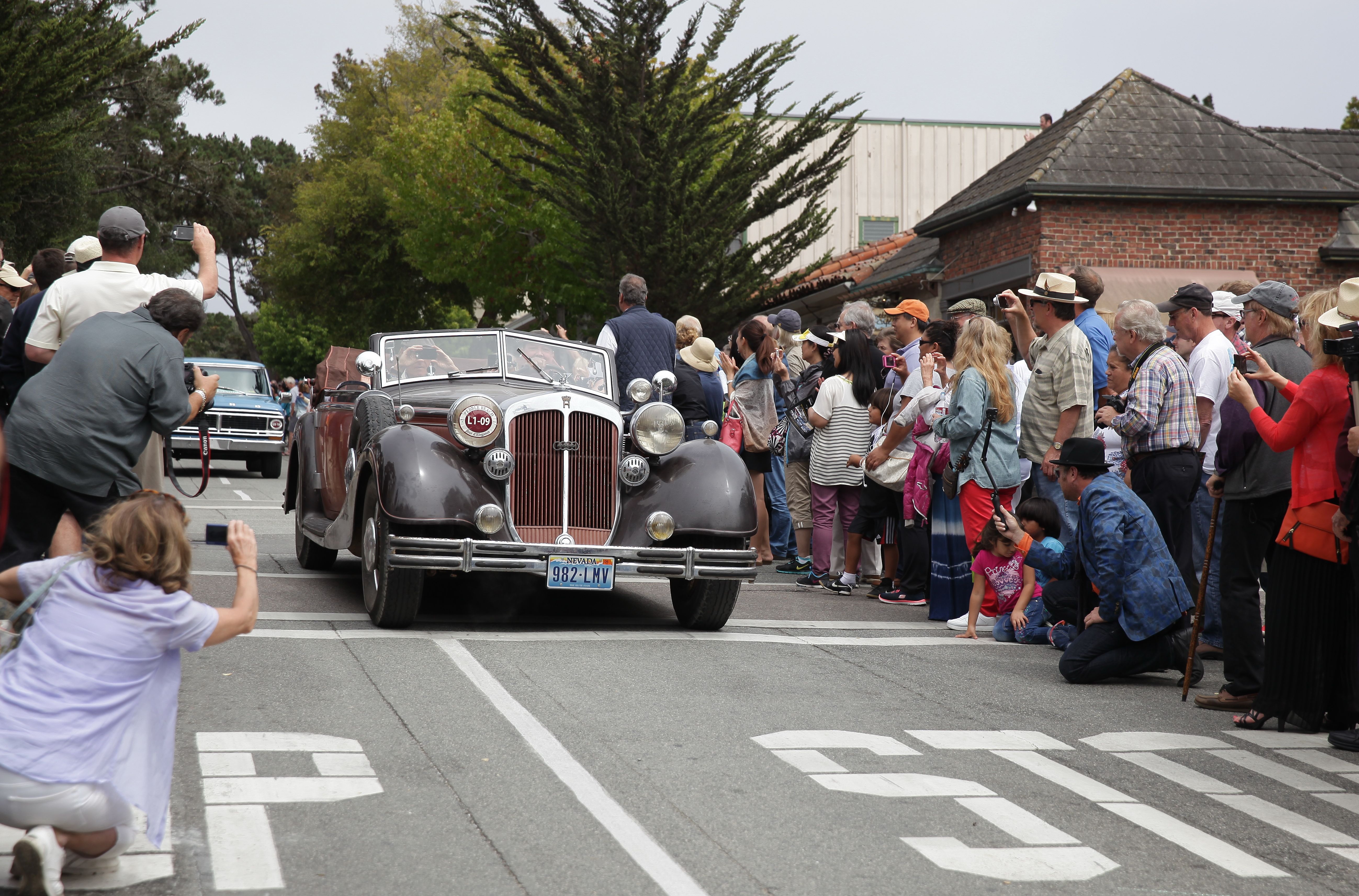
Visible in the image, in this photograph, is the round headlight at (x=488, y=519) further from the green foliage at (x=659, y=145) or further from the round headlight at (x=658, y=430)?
the green foliage at (x=659, y=145)

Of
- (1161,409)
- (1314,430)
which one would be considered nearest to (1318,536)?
(1314,430)

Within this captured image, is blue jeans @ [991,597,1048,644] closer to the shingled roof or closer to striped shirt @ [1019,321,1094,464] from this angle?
striped shirt @ [1019,321,1094,464]

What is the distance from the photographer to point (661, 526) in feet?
27.4

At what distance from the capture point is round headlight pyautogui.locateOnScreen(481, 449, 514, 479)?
825cm

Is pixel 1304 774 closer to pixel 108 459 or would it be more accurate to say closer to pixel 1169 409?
pixel 1169 409

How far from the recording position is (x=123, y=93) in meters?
38.0

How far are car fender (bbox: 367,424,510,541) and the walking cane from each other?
3.80m

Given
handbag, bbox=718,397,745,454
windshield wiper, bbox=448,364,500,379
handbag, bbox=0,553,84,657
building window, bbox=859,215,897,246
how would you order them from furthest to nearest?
building window, bbox=859,215,897,246 < handbag, bbox=718,397,745,454 < windshield wiper, bbox=448,364,500,379 < handbag, bbox=0,553,84,657

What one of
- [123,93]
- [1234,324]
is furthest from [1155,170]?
[123,93]

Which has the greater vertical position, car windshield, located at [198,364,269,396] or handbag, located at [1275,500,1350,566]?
car windshield, located at [198,364,269,396]

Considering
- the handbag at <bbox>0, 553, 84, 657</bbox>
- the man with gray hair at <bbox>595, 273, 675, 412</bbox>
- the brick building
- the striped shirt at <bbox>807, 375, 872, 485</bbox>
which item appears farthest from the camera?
the brick building

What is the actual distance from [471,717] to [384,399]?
359cm

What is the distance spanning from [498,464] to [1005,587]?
3.31m

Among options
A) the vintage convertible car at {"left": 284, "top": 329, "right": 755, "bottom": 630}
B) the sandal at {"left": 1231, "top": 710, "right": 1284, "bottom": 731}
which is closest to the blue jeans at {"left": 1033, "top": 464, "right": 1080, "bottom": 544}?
the vintage convertible car at {"left": 284, "top": 329, "right": 755, "bottom": 630}
